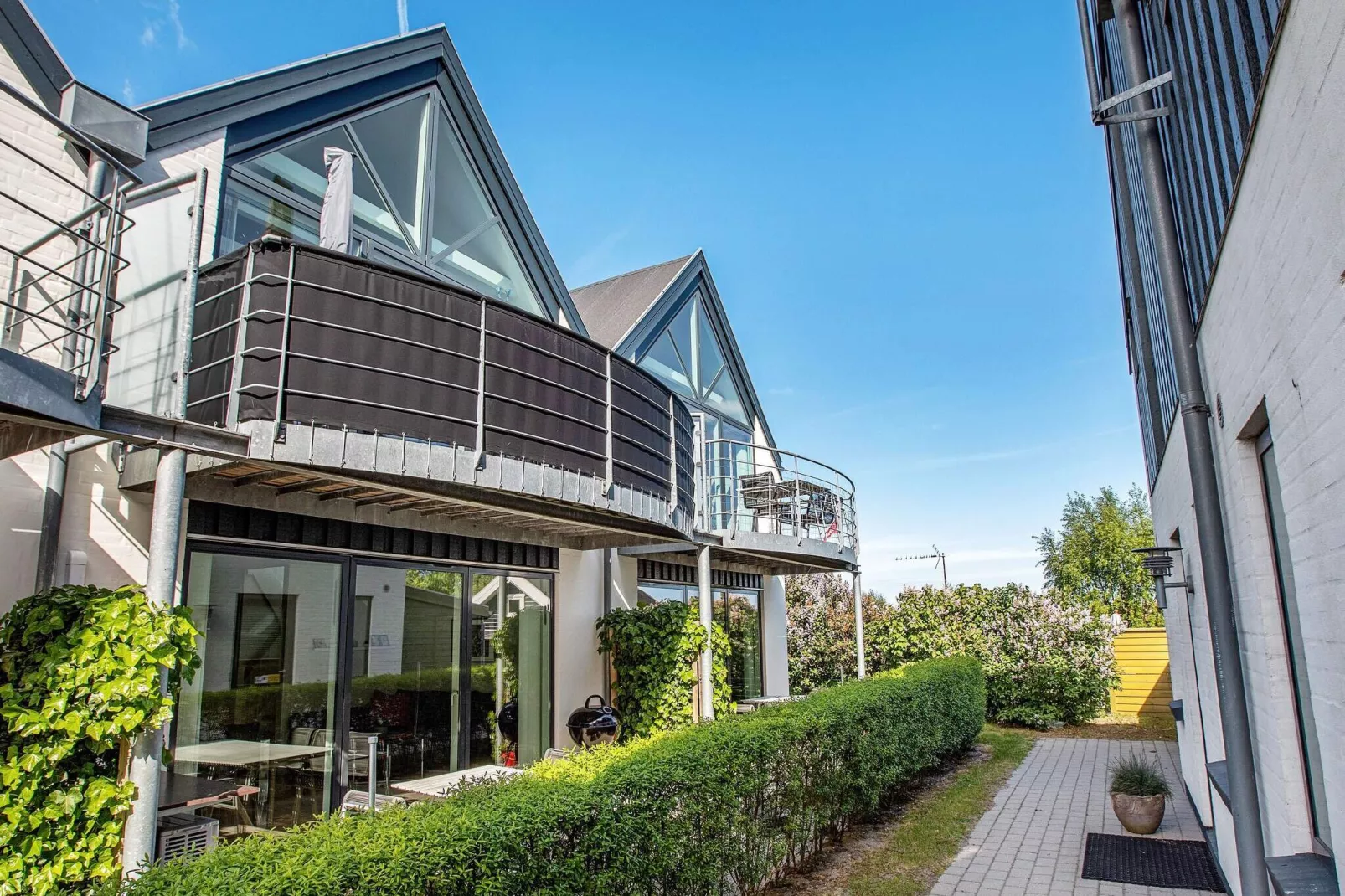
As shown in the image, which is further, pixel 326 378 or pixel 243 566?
pixel 243 566

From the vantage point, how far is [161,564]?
14.5 ft

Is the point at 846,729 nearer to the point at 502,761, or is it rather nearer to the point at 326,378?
the point at 502,761

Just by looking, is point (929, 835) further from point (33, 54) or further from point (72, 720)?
point (33, 54)

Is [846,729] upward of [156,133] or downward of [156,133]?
downward

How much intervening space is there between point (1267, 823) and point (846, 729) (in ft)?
12.3

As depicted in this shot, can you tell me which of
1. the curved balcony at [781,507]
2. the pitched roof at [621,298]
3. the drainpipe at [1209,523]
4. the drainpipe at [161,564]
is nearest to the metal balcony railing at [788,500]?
the curved balcony at [781,507]

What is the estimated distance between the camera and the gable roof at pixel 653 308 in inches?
540

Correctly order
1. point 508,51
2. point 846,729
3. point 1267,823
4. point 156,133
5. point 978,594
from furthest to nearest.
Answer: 1. point 978,594
2. point 508,51
3. point 846,729
4. point 156,133
5. point 1267,823

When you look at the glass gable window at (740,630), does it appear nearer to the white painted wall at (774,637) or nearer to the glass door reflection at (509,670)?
the white painted wall at (774,637)

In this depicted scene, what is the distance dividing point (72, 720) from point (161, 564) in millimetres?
856

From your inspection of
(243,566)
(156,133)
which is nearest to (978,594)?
(243,566)

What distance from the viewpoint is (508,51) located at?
1319 cm

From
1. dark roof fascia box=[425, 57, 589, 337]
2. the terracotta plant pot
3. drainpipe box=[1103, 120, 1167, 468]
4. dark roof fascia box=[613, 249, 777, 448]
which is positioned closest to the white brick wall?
drainpipe box=[1103, 120, 1167, 468]

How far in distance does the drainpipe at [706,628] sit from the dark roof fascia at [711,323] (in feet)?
13.8
